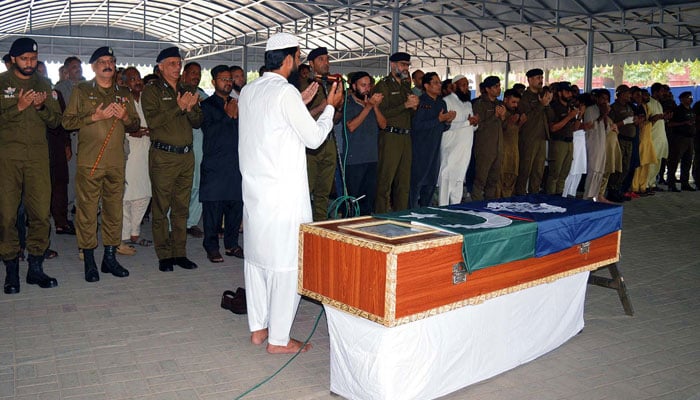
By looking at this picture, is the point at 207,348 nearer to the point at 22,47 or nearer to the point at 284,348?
the point at 284,348

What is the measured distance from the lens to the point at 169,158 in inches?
199

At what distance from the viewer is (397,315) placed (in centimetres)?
273

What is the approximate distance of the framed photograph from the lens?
2945 mm

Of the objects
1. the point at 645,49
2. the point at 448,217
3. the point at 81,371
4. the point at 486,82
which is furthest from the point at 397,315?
the point at 645,49

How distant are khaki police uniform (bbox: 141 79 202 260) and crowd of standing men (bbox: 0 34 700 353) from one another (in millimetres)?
12

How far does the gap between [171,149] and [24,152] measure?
104cm

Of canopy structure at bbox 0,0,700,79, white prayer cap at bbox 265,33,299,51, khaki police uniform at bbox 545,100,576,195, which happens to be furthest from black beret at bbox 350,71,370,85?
canopy structure at bbox 0,0,700,79

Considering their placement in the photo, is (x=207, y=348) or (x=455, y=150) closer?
(x=207, y=348)

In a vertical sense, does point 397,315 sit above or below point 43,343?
above

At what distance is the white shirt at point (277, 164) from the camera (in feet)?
10.9

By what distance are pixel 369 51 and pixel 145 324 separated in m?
20.8

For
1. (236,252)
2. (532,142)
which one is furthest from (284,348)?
(532,142)

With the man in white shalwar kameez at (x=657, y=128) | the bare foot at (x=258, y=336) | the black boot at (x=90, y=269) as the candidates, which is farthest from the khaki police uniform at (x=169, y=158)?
the man in white shalwar kameez at (x=657, y=128)

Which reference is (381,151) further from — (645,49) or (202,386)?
(645,49)
